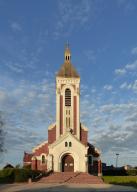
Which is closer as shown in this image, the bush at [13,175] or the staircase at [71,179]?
the bush at [13,175]

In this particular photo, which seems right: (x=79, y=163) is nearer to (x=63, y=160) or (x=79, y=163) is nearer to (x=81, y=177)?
(x=63, y=160)

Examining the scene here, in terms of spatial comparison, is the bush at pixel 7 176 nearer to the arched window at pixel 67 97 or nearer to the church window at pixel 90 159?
the church window at pixel 90 159

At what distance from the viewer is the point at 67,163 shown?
64625 millimetres

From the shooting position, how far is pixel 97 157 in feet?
221

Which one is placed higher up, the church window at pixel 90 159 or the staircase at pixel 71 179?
the church window at pixel 90 159

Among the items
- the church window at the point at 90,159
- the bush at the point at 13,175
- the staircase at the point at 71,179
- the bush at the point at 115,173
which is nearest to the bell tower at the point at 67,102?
the church window at the point at 90,159

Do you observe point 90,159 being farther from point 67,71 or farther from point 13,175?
point 13,175

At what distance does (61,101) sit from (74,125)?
4719 mm

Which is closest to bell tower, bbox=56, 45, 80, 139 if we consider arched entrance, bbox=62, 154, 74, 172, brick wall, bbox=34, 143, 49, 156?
brick wall, bbox=34, 143, 49, 156

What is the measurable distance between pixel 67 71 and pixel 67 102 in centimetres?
589

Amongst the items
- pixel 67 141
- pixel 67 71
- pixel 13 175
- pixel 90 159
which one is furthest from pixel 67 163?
pixel 13 175

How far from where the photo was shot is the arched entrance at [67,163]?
64312 mm

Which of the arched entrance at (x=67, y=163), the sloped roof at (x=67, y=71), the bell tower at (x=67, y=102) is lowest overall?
the arched entrance at (x=67, y=163)

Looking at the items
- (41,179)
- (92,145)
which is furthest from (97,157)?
(41,179)
